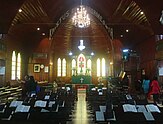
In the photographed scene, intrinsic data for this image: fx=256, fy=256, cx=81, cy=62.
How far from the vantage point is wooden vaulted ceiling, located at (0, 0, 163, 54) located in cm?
1734

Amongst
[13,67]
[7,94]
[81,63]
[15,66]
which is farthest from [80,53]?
[7,94]

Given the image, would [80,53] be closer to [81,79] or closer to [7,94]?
[81,79]

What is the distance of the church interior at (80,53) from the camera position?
1253 cm

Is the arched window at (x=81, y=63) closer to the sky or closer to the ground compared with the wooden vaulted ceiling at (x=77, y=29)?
closer to the ground

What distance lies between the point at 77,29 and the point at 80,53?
10.6ft

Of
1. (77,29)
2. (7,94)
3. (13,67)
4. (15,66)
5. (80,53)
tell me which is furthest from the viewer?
(80,53)

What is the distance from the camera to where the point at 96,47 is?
1352 inches

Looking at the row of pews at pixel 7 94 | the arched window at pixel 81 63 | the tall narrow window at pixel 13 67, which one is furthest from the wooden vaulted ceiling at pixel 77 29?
the row of pews at pixel 7 94

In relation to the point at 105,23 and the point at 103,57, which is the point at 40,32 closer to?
the point at 105,23

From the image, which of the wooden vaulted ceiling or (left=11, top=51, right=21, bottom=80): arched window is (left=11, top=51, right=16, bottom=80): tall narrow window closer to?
(left=11, top=51, right=21, bottom=80): arched window

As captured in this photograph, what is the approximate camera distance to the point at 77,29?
33.6 meters

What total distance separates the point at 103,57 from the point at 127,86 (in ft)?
44.2

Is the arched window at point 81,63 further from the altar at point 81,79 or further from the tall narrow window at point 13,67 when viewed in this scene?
the tall narrow window at point 13,67

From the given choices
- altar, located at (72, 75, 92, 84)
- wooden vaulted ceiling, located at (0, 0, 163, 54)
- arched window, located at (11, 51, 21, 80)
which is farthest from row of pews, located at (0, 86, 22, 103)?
altar, located at (72, 75, 92, 84)
